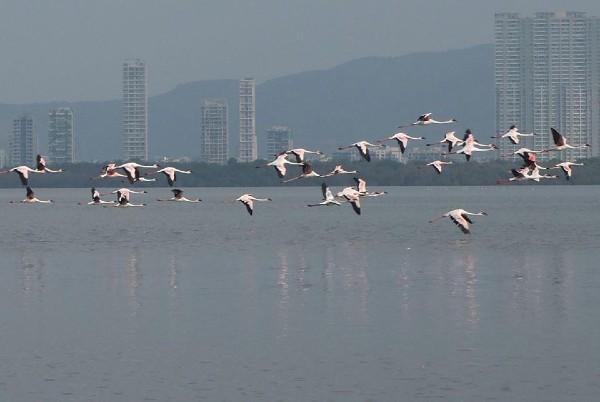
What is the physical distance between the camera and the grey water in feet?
99.2

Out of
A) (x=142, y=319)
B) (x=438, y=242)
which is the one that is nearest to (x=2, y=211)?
(x=438, y=242)

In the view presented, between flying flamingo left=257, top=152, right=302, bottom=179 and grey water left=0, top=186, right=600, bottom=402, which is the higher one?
flying flamingo left=257, top=152, right=302, bottom=179

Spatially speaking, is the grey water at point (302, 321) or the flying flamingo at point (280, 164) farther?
the flying flamingo at point (280, 164)

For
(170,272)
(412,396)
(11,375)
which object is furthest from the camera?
(170,272)

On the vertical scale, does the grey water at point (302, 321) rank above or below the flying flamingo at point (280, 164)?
below

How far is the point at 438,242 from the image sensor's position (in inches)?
2849

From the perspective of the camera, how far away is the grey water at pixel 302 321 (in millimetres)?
30250

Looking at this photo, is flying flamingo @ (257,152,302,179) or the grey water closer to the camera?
the grey water

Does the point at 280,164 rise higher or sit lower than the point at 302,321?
higher

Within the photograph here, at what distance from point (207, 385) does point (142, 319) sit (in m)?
9.66

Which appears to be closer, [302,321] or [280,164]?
[302,321]

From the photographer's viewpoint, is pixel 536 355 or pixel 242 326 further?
pixel 242 326

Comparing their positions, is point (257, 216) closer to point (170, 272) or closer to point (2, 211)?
point (2, 211)

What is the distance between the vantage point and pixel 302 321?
128ft
